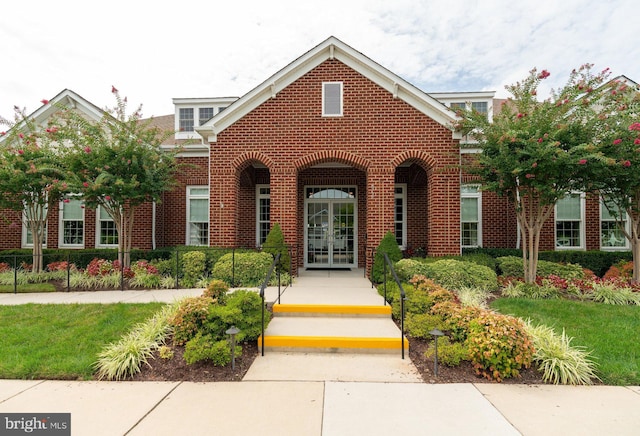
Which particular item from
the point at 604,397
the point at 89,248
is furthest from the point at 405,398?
the point at 89,248

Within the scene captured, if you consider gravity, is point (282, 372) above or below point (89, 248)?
below

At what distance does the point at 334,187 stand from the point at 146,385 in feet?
29.0

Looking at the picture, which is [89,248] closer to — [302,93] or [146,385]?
[302,93]

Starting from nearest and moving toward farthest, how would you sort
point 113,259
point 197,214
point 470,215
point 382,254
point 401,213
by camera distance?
point 382,254
point 113,259
point 470,215
point 197,214
point 401,213

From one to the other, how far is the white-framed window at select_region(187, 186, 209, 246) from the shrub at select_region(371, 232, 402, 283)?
256 inches

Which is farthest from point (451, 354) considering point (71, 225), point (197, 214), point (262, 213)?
point (71, 225)

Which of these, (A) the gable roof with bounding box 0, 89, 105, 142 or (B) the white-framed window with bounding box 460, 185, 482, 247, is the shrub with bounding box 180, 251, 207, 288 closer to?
(A) the gable roof with bounding box 0, 89, 105, 142

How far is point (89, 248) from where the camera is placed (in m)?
11.7

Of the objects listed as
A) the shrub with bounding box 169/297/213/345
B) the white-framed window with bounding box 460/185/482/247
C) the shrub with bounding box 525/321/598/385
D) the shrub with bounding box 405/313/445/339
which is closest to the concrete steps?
the shrub with bounding box 405/313/445/339

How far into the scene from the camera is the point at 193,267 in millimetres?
8422

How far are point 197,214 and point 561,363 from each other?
1088cm

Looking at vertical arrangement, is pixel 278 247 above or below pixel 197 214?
below

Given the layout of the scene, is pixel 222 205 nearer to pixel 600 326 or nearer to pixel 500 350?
pixel 500 350

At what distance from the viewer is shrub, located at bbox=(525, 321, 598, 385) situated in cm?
377
